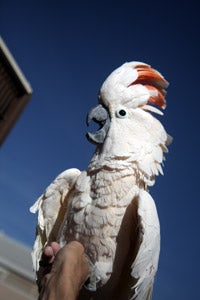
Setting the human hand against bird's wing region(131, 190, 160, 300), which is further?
bird's wing region(131, 190, 160, 300)

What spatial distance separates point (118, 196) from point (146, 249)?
254mm

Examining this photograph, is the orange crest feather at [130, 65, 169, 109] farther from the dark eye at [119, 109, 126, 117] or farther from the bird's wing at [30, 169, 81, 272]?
the bird's wing at [30, 169, 81, 272]

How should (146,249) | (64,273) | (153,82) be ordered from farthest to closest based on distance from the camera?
(153,82)
(146,249)
(64,273)

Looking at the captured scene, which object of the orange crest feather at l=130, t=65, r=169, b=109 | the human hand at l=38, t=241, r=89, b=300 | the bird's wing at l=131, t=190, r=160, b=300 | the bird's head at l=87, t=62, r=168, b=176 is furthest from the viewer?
the orange crest feather at l=130, t=65, r=169, b=109

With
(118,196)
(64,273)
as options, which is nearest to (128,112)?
(118,196)

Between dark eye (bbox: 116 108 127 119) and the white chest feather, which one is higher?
dark eye (bbox: 116 108 127 119)

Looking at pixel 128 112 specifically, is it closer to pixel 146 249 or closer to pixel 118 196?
pixel 118 196

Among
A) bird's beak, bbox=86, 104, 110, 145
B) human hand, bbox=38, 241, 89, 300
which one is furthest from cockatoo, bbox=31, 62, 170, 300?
human hand, bbox=38, 241, 89, 300

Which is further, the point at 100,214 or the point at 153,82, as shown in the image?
the point at 153,82

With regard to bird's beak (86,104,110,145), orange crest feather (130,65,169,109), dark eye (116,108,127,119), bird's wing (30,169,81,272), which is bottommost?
bird's wing (30,169,81,272)

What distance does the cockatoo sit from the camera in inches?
52.5

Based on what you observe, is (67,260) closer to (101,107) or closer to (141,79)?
(101,107)

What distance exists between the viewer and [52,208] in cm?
165

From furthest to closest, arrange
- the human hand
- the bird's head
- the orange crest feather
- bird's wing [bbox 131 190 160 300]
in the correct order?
the orange crest feather < the bird's head < bird's wing [bbox 131 190 160 300] < the human hand
